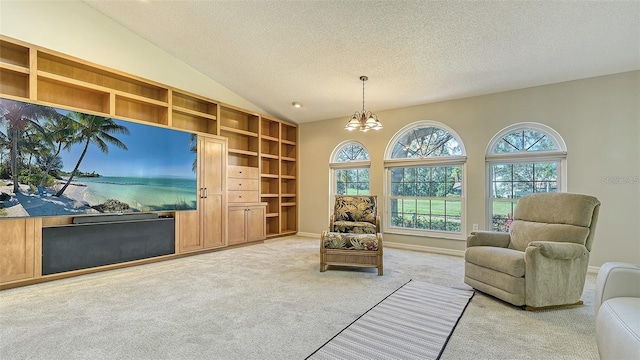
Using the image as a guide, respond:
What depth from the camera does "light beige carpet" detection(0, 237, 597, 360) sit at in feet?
6.31

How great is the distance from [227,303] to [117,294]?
3.89 feet

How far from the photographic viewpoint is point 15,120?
3129 millimetres

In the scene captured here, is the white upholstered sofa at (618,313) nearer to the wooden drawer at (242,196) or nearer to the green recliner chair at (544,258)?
the green recliner chair at (544,258)

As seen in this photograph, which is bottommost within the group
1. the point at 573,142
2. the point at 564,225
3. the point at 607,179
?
the point at 564,225

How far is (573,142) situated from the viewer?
408cm

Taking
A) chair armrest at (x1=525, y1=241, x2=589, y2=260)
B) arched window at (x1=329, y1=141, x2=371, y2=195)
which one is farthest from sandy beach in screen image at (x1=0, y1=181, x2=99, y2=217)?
chair armrest at (x1=525, y1=241, x2=589, y2=260)

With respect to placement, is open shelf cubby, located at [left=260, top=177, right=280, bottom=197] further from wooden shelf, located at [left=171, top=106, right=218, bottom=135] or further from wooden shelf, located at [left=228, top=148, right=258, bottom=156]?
wooden shelf, located at [left=171, top=106, right=218, bottom=135]

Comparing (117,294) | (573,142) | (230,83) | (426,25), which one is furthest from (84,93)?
(573,142)

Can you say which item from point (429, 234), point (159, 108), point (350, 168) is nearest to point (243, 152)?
→ point (159, 108)

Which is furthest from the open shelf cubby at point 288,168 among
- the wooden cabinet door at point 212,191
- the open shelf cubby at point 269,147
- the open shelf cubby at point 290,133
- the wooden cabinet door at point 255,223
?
the wooden cabinet door at point 212,191

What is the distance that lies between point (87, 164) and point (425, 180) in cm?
508

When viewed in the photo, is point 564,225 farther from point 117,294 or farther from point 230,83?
point 230,83

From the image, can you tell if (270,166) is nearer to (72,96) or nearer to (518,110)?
(72,96)

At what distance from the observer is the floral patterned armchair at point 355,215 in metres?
4.54
